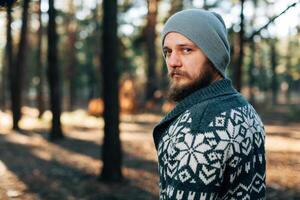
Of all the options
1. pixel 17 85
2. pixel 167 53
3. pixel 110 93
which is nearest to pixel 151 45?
pixel 17 85

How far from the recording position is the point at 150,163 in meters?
11.7

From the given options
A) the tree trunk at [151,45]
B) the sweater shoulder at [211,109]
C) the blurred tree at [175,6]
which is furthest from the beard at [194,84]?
the tree trunk at [151,45]

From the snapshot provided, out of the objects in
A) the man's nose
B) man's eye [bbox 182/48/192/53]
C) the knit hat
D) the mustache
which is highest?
the knit hat

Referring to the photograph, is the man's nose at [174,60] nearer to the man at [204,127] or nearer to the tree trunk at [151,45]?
A: the man at [204,127]

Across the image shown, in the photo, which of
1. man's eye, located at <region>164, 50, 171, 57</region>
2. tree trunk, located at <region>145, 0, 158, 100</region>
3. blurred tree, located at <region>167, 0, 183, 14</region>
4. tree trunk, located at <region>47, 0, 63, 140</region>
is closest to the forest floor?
tree trunk, located at <region>47, 0, 63, 140</region>

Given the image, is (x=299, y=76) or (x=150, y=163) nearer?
(x=150, y=163)

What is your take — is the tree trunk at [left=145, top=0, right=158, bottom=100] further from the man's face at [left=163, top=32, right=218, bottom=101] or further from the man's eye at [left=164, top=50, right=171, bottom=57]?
→ the man's face at [left=163, top=32, right=218, bottom=101]

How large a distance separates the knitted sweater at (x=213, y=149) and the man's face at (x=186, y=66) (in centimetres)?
5

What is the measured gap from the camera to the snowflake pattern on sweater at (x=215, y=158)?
1573 millimetres

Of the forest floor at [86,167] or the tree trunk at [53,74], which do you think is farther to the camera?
the tree trunk at [53,74]

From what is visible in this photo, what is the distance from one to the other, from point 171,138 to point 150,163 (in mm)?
10101

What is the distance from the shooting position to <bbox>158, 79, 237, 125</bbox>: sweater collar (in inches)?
71.4

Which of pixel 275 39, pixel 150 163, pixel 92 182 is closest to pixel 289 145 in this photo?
pixel 150 163

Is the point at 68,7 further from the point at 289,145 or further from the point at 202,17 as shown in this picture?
the point at 202,17
